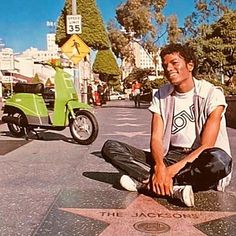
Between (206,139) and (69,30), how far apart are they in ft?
35.8

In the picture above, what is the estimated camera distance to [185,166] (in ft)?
12.3

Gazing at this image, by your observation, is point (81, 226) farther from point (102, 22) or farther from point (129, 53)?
point (129, 53)

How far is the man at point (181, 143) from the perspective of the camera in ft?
12.1

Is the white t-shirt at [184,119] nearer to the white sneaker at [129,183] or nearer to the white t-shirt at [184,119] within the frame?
the white t-shirt at [184,119]

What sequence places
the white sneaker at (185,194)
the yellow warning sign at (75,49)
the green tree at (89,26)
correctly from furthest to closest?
the green tree at (89,26) → the yellow warning sign at (75,49) → the white sneaker at (185,194)

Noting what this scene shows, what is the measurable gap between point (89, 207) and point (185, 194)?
772mm

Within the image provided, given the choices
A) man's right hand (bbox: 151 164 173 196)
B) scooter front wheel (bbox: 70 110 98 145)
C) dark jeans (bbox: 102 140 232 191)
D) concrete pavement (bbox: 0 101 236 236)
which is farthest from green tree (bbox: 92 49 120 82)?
man's right hand (bbox: 151 164 173 196)

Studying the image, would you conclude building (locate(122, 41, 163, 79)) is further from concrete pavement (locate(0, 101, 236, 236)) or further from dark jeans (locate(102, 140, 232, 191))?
dark jeans (locate(102, 140, 232, 191))

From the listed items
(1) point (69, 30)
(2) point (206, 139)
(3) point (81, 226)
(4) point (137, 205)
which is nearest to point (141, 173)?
(4) point (137, 205)

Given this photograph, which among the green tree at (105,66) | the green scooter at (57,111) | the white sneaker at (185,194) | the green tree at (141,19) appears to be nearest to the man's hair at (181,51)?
the white sneaker at (185,194)

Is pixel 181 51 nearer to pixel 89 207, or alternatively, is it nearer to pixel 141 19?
pixel 89 207

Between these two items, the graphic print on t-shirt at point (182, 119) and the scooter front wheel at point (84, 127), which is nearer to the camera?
the graphic print on t-shirt at point (182, 119)

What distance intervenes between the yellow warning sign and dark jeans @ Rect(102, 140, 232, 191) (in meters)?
10.1

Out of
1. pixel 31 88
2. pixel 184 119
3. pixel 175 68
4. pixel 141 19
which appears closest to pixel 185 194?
pixel 184 119
